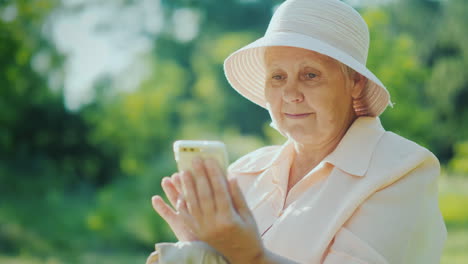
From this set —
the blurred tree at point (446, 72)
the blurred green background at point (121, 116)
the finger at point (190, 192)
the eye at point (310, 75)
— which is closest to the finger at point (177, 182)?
the finger at point (190, 192)

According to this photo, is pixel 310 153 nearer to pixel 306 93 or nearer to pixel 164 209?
pixel 306 93

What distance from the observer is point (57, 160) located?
1405 centimetres

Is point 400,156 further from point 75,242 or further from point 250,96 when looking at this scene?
point 75,242

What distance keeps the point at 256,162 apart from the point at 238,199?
914 mm

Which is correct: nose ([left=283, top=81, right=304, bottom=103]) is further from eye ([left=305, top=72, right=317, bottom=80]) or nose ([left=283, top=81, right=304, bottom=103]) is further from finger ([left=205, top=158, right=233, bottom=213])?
finger ([left=205, top=158, right=233, bottom=213])

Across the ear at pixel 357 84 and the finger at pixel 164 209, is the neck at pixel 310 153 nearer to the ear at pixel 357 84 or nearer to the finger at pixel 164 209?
the ear at pixel 357 84

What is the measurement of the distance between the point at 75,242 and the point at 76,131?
9.53ft

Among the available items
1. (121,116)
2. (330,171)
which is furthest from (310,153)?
(121,116)

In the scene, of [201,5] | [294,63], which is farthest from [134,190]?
[294,63]

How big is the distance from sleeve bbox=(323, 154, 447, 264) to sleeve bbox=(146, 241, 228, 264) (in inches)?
16.1

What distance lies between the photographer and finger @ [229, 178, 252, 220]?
55.6 inches

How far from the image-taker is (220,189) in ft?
4.55

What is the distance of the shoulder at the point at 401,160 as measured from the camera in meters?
1.82

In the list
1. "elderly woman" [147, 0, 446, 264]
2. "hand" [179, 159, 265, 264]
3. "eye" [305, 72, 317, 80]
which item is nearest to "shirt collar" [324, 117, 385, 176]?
"elderly woman" [147, 0, 446, 264]
